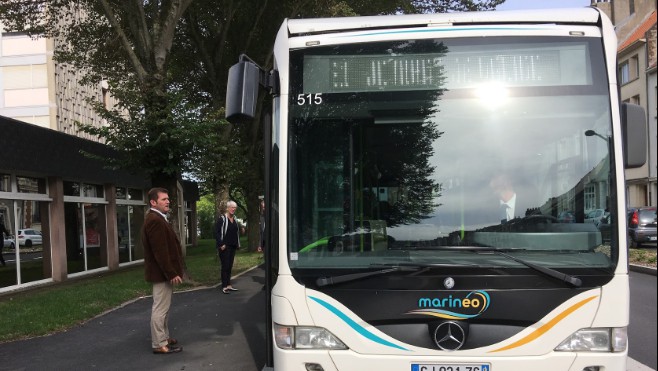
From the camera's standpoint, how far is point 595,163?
348cm

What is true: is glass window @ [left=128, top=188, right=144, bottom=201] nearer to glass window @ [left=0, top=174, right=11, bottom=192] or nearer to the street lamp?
glass window @ [left=0, top=174, right=11, bottom=192]

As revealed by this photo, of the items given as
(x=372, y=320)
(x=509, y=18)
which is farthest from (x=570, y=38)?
(x=372, y=320)

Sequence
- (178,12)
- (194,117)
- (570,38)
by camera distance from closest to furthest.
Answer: (570,38)
(194,117)
(178,12)

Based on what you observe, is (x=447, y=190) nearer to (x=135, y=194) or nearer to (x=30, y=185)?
(x=30, y=185)

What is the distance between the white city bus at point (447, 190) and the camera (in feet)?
10.9

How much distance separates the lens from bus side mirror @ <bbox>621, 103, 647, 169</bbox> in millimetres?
3582

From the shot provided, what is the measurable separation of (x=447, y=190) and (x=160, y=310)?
3.96 m

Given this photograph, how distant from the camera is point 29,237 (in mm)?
14070

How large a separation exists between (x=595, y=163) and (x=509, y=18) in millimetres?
1136

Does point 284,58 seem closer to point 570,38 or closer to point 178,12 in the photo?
point 570,38

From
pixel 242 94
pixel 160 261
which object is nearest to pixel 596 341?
pixel 242 94

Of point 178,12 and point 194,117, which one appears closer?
point 194,117

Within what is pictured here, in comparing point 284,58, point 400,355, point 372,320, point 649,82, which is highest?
point 649,82

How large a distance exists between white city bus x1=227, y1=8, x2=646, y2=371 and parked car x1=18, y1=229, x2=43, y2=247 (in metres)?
12.3
